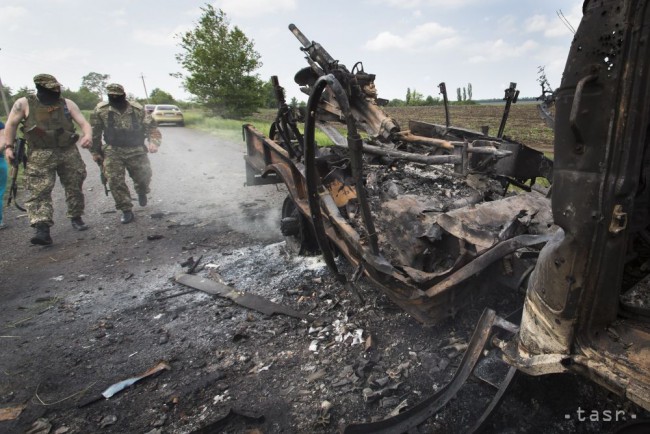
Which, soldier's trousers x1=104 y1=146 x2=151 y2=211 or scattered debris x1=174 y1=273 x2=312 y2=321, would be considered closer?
scattered debris x1=174 y1=273 x2=312 y2=321

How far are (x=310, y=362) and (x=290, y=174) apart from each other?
186 centimetres

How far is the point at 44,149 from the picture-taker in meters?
5.04

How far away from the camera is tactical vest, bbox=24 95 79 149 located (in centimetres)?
491

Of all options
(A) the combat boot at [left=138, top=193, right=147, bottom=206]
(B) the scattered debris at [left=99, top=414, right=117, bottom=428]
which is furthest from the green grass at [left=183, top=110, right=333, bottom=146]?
(B) the scattered debris at [left=99, top=414, right=117, bottom=428]

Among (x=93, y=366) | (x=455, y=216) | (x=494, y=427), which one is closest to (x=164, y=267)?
(x=93, y=366)

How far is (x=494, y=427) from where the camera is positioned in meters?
2.02

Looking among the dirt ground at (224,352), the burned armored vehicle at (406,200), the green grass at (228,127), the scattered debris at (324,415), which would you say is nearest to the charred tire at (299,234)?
the burned armored vehicle at (406,200)

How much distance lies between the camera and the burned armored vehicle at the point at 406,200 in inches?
87.6

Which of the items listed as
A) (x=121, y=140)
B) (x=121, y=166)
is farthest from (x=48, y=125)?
(x=121, y=166)

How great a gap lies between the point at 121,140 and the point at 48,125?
95 cm

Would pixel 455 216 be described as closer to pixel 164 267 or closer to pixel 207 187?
pixel 164 267

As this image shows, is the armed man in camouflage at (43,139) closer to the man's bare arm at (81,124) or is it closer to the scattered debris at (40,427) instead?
the man's bare arm at (81,124)

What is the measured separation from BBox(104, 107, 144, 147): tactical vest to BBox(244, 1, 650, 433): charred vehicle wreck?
10.1 feet

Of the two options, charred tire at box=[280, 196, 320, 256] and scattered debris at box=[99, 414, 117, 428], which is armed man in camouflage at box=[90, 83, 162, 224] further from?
scattered debris at box=[99, 414, 117, 428]
